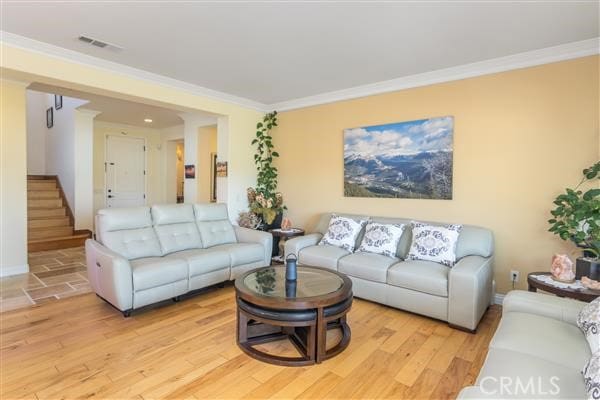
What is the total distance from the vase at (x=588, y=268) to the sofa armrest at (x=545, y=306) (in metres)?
0.65

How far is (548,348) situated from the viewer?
5.26ft

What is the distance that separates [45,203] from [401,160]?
22.8ft

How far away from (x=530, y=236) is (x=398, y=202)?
143 centimetres

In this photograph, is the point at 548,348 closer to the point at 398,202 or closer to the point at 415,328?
the point at 415,328

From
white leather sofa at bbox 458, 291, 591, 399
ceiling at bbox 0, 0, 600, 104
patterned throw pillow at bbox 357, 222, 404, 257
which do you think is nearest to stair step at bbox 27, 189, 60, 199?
ceiling at bbox 0, 0, 600, 104

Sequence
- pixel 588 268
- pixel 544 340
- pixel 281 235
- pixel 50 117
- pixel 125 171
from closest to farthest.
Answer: pixel 544 340
pixel 588 268
pixel 281 235
pixel 50 117
pixel 125 171

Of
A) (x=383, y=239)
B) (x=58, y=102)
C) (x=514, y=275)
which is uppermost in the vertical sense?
(x=58, y=102)

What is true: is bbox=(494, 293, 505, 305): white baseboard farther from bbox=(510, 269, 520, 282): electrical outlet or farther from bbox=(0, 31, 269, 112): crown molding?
bbox=(0, 31, 269, 112): crown molding

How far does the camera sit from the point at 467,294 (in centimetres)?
271

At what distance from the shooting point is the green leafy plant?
256 centimetres

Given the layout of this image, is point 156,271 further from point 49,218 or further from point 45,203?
point 45,203

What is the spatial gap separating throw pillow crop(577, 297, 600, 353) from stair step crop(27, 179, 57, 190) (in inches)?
341

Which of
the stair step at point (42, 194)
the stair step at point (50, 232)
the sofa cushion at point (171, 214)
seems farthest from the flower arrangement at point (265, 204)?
the stair step at point (42, 194)

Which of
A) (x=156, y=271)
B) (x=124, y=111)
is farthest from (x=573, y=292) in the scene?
(x=124, y=111)
